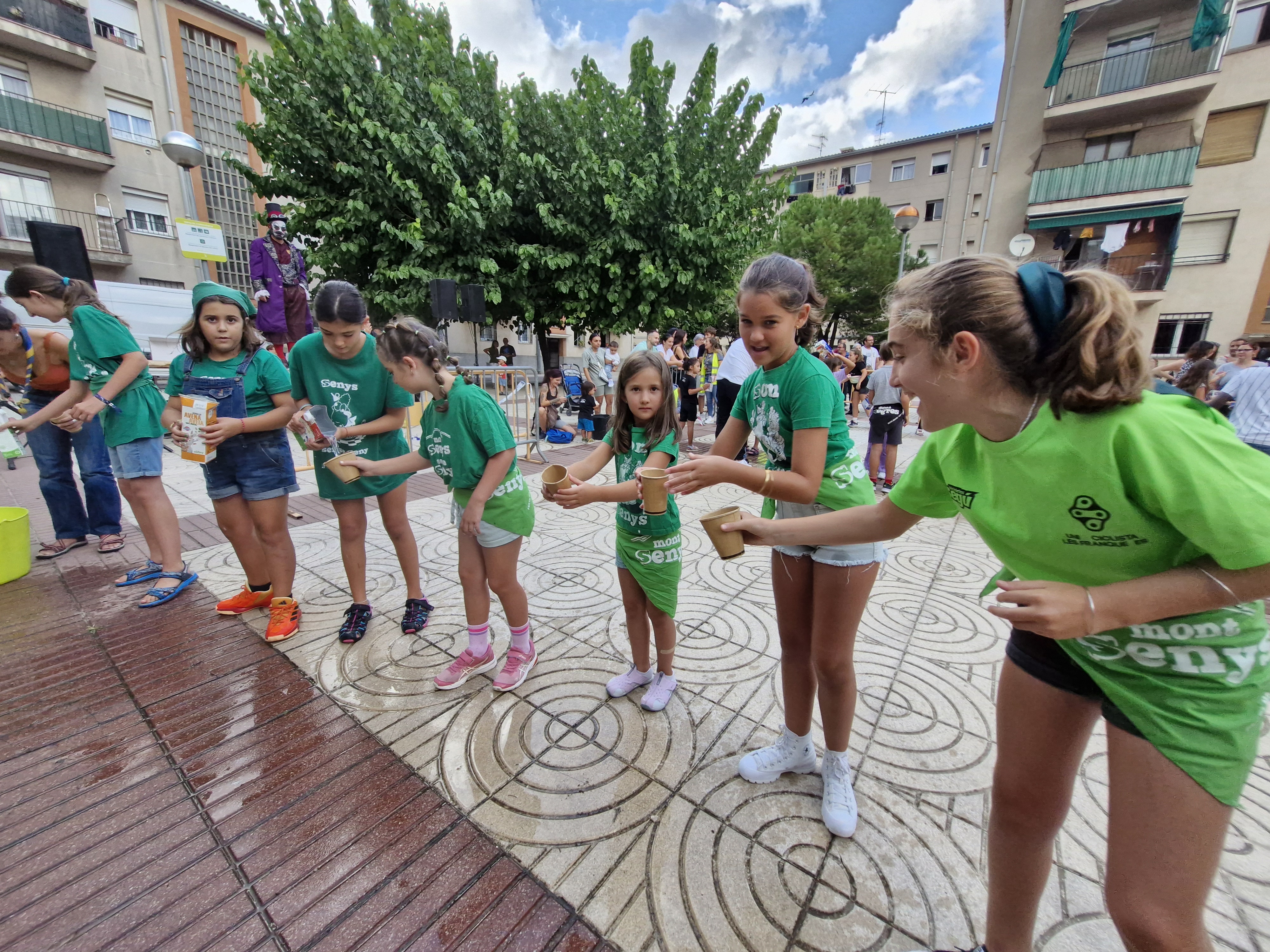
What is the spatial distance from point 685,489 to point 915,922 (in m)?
1.45

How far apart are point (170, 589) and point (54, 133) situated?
2337 centimetres

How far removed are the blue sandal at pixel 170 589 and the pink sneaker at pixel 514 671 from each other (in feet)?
8.39

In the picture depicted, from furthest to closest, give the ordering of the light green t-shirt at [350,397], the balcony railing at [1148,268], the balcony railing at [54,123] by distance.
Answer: the balcony railing at [54,123]
the balcony railing at [1148,268]
the light green t-shirt at [350,397]

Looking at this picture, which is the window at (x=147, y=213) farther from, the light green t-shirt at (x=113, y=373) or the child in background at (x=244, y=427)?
the child in background at (x=244, y=427)

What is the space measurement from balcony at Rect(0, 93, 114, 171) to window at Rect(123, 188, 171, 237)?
39.6 inches

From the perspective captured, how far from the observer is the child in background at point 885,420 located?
5.93m

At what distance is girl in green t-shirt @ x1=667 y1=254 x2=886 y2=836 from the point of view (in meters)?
1.66

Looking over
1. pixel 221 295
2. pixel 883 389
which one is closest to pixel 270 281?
pixel 221 295

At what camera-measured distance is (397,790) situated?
1.98m

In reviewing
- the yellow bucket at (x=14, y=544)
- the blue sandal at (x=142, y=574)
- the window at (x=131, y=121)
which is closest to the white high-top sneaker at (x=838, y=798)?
the blue sandal at (x=142, y=574)

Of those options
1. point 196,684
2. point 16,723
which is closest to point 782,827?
point 196,684

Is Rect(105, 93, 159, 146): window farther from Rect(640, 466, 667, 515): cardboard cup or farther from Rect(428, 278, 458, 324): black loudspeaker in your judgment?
Rect(640, 466, 667, 515): cardboard cup

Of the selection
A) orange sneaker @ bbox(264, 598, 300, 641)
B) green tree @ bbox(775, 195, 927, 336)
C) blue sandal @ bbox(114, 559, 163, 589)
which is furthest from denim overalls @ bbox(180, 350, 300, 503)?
green tree @ bbox(775, 195, 927, 336)

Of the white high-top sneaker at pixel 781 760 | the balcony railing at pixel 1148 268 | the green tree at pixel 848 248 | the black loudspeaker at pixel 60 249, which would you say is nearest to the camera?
the white high-top sneaker at pixel 781 760
